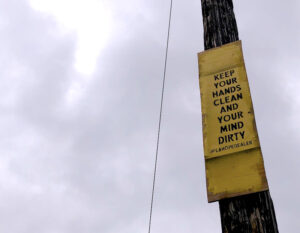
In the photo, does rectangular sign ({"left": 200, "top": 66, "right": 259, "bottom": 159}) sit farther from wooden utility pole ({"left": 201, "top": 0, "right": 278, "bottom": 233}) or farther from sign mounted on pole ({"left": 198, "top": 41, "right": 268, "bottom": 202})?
wooden utility pole ({"left": 201, "top": 0, "right": 278, "bottom": 233})

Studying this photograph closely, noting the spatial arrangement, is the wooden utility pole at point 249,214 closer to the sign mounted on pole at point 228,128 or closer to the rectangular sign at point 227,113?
the sign mounted on pole at point 228,128

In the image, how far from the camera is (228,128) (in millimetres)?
2943

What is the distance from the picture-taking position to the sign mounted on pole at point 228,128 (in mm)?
2734

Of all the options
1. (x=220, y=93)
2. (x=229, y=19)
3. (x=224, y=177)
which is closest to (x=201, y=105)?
(x=220, y=93)

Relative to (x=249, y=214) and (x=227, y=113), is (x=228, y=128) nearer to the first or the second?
(x=227, y=113)

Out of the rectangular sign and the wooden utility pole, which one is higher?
the rectangular sign

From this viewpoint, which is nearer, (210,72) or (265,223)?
(265,223)

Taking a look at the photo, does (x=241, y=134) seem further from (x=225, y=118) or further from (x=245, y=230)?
(x=245, y=230)

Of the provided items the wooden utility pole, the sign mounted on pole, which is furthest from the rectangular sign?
the wooden utility pole

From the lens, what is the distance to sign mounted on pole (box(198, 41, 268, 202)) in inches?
108

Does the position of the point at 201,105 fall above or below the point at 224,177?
above

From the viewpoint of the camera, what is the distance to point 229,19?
3.67 m

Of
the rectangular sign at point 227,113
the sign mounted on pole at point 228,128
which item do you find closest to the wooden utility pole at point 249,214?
the sign mounted on pole at point 228,128

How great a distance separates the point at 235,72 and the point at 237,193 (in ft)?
3.32
